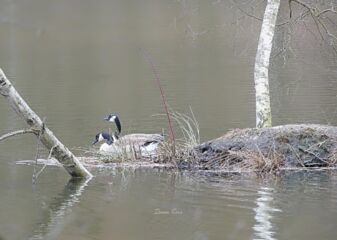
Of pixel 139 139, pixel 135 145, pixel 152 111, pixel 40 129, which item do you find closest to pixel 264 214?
pixel 40 129

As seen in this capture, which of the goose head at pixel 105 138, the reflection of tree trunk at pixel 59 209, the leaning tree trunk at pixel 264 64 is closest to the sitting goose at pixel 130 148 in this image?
the goose head at pixel 105 138

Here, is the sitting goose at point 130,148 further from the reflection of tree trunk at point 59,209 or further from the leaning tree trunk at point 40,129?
the reflection of tree trunk at point 59,209

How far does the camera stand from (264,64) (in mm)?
15164

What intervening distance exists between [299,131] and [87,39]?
96.9 feet

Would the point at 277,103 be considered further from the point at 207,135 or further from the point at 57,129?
the point at 57,129

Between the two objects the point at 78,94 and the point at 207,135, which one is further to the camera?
the point at 78,94

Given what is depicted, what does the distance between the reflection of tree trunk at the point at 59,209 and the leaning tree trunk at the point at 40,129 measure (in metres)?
0.21

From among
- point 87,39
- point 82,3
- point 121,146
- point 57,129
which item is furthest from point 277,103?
point 82,3

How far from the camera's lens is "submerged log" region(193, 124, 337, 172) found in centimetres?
1348

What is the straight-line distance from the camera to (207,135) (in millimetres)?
17859

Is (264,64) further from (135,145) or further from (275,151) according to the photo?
(135,145)

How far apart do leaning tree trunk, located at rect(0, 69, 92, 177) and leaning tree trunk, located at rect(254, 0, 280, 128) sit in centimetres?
370

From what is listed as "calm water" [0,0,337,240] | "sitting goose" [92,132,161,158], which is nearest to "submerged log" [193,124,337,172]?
"calm water" [0,0,337,240]

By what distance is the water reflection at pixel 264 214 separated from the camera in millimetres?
9516
